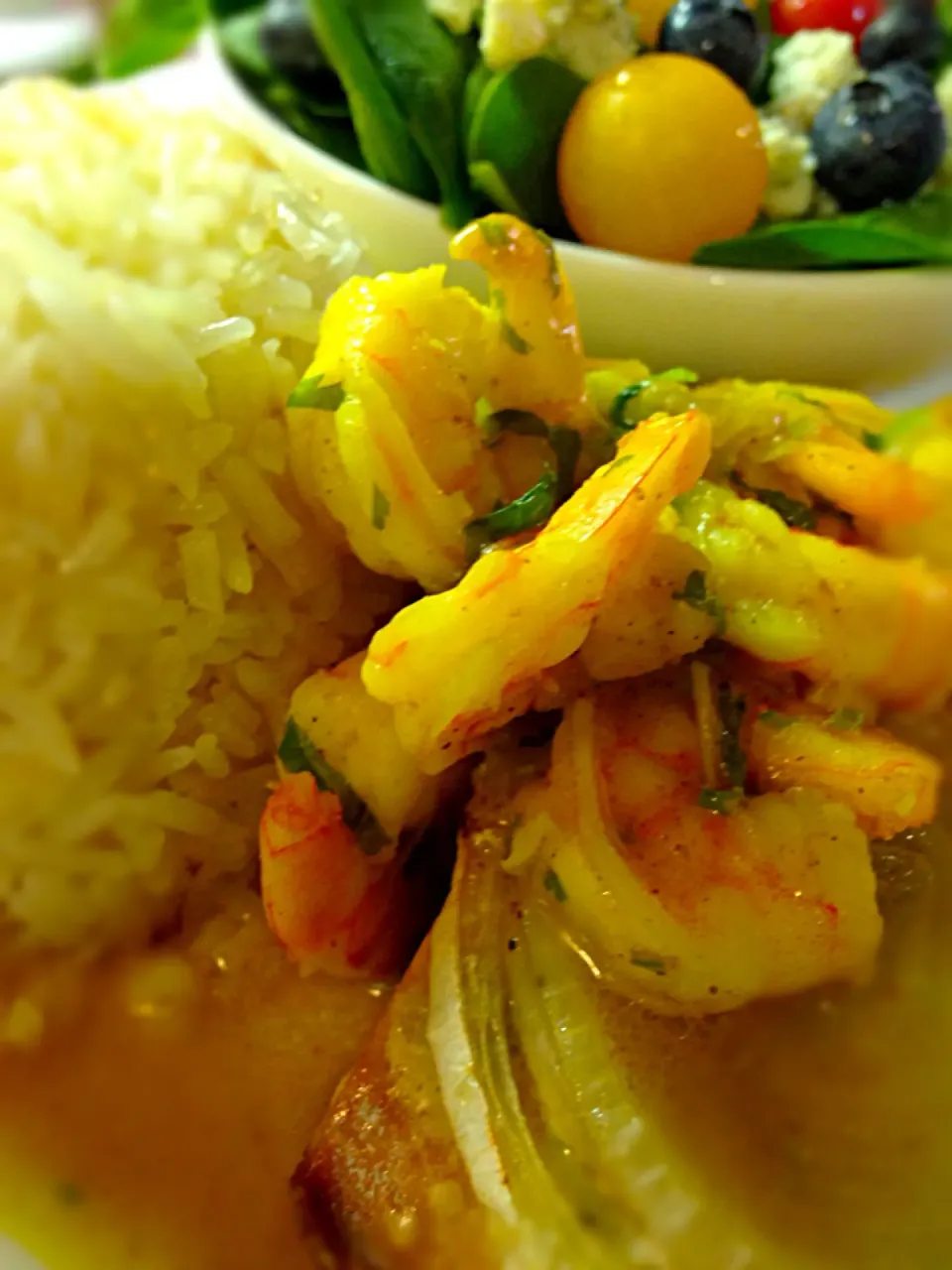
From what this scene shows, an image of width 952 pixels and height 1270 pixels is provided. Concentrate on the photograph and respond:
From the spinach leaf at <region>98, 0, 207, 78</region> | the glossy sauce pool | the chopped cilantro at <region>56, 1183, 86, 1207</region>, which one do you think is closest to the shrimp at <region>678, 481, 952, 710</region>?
the glossy sauce pool

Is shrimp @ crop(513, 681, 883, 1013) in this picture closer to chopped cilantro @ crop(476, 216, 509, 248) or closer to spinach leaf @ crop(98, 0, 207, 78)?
chopped cilantro @ crop(476, 216, 509, 248)

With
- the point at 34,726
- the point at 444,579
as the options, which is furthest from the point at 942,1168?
the point at 34,726

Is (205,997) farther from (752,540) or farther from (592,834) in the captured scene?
(752,540)

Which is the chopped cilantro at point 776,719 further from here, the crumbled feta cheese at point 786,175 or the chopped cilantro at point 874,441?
the crumbled feta cheese at point 786,175

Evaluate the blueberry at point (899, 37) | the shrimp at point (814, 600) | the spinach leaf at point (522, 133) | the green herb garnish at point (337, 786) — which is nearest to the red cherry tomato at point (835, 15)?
the blueberry at point (899, 37)

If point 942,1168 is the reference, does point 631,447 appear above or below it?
above

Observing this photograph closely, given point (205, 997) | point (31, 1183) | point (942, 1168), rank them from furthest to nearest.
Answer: point (205, 997) < point (31, 1183) < point (942, 1168)

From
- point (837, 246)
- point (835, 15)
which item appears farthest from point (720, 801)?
point (835, 15)

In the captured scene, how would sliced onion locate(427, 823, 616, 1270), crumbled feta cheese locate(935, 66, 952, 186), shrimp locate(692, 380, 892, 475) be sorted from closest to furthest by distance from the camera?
sliced onion locate(427, 823, 616, 1270), shrimp locate(692, 380, 892, 475), crumbled feta cheese locate(935, 66, 952, 186)
